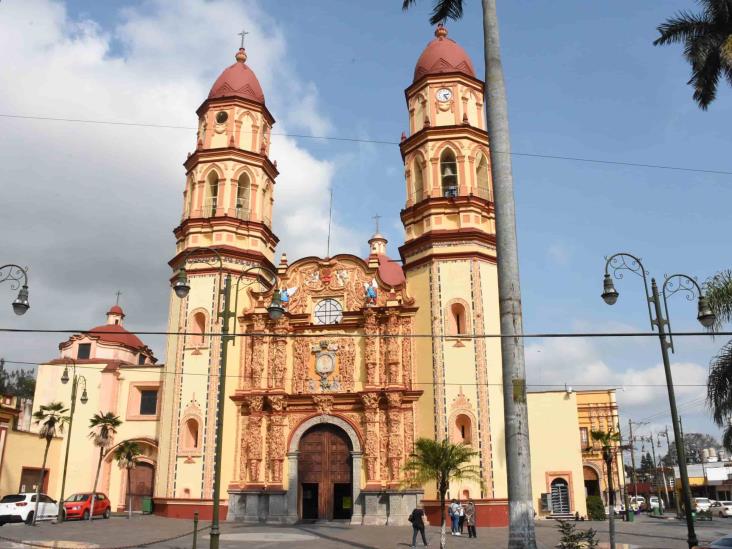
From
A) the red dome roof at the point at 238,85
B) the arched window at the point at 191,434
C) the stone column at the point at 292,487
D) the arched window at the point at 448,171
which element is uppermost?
the red dome roof at the point at 238,85

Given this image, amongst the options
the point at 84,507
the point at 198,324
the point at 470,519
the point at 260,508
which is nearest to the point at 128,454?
the point at 84,507

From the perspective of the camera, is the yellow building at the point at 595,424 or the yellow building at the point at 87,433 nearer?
the yellow building at the point at 87,433

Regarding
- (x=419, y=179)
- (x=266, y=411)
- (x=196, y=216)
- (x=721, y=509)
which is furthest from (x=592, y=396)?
(x=196, y=216)

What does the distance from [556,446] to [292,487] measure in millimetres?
13315

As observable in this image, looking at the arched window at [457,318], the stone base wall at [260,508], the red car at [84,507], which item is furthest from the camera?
the red car at [84,507]

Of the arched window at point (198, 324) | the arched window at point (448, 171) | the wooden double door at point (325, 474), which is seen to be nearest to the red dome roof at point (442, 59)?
the arched window at point (448, 171)

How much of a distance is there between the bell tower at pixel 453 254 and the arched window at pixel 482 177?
0.05m

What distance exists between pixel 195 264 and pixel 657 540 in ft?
74.0

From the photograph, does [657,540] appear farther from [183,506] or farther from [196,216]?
[196,216]

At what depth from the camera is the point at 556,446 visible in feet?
112

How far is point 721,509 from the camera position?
43.2 m

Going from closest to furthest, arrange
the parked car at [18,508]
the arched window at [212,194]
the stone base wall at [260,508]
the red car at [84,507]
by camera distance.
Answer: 1. the parked car at [18,508]
2. the stone base wall at [260,508]
3. the red car at [84,507]
4. the arched window at [212,194]

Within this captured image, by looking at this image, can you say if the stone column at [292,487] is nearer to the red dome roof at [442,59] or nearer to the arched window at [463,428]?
the arched window at [463,428]

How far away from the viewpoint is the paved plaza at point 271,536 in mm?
20719
